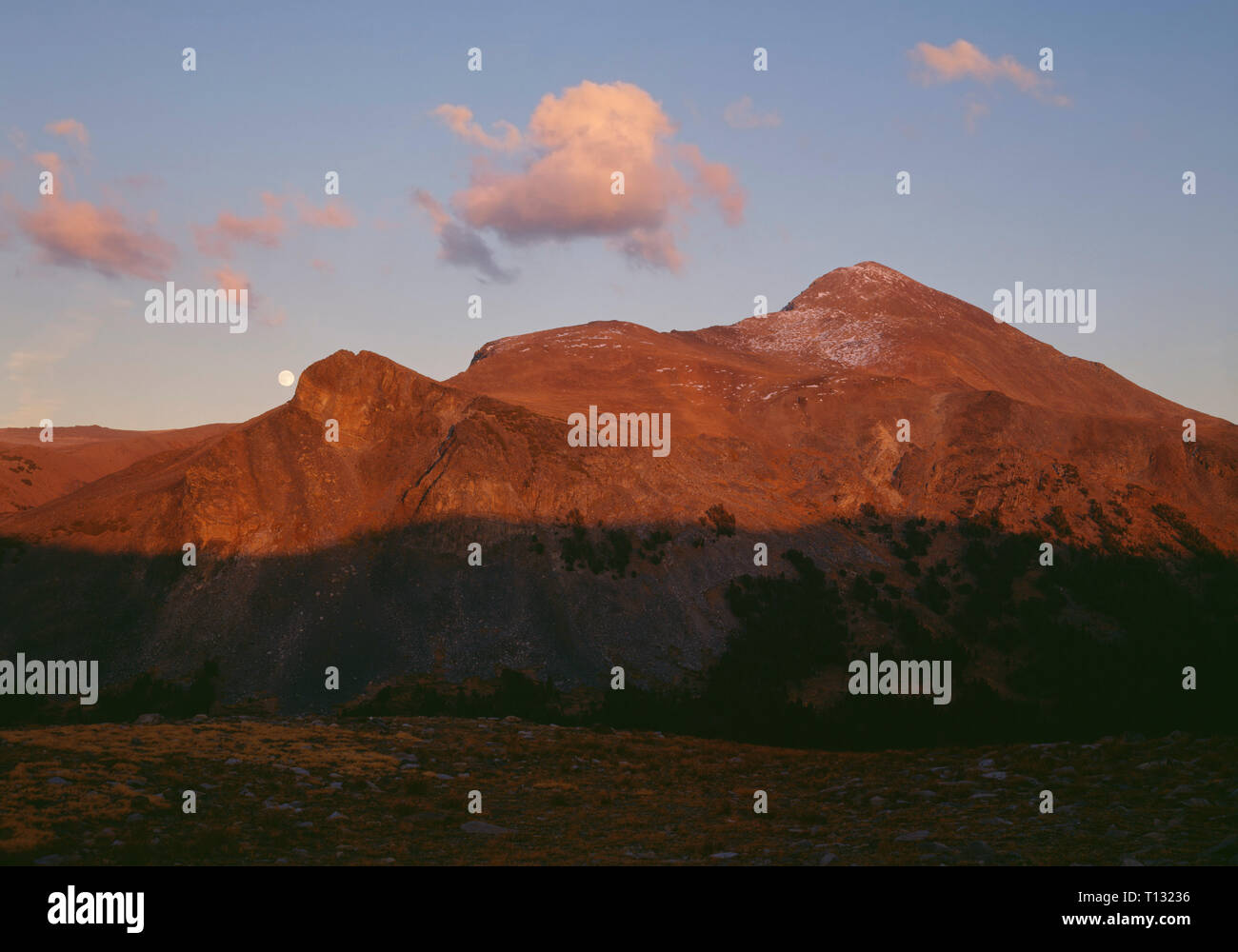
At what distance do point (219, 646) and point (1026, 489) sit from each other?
199 ft

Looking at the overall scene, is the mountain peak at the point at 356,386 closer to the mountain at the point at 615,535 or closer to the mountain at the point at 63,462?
the mountain at the point at 615,535

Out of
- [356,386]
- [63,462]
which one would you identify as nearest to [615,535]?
[356,386]

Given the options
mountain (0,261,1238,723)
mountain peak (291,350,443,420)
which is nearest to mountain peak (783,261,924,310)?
mountain (0,261,1238,723)

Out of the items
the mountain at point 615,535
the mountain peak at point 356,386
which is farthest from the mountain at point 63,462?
the mountain peak at point 356,386

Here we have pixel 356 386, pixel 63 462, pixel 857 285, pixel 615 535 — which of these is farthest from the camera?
pixel 857 285

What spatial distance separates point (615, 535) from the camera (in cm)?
6297

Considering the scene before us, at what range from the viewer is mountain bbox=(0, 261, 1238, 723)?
53.2 metres

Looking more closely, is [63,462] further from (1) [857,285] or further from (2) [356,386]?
(1) [857,285]

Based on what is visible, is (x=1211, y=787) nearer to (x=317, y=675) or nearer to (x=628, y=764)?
(x=628, y=764)

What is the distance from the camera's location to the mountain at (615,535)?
5319cm

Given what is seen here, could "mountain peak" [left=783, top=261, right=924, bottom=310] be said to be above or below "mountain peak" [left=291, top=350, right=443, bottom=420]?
above

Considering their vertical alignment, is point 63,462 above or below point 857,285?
below

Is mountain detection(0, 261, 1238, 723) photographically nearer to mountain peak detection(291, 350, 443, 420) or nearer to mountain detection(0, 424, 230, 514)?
mountain peak detection(291, 350, 443, 420)

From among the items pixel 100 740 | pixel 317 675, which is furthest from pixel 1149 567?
pixel 100 740
